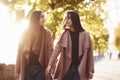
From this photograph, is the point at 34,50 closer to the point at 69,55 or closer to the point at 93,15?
the point at 69,55

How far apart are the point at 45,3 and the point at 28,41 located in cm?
1564

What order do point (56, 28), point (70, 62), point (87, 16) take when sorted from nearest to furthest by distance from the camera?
point (70, 62)
point (56, 28)
point (87, 16)

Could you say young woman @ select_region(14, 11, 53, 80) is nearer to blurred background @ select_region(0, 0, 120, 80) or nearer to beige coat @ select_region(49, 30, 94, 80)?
beige coat @ select_region(49, 30, 94, 80)

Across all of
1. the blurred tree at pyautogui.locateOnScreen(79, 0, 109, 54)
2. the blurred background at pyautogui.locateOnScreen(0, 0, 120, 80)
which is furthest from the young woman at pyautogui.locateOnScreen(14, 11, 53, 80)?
the blurred tree at pyautogui.locateOnScreen(79, 0, 109, 54)

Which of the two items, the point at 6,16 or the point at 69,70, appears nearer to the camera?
the point at 69,70

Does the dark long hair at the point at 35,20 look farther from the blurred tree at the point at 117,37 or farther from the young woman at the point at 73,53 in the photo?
the blurred tree at the point at 117,37

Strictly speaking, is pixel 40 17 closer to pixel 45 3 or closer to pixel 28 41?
pixel 28 41

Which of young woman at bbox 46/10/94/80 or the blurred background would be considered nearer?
young woman at bbox 46/10/94/80

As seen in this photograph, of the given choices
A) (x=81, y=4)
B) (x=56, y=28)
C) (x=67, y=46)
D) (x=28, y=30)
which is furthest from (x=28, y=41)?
(x=81, y=4)

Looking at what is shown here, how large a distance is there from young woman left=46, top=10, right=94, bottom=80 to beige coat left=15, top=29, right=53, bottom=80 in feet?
0.49

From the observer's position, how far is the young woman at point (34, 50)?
657 cm

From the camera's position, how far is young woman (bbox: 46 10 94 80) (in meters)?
6.62

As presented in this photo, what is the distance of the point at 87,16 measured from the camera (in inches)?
922

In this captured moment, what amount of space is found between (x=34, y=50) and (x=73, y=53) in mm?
667
